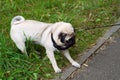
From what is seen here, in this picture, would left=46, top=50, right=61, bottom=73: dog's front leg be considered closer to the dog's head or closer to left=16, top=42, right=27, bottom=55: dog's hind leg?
the dog's head

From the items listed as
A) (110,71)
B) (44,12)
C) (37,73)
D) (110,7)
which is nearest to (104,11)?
(110,7)

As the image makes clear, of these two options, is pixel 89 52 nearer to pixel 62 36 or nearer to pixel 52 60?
pixel 52 60

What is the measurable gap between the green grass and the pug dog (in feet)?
0.50

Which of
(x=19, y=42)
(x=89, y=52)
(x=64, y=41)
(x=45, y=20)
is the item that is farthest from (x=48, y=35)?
(x=45, y=20)

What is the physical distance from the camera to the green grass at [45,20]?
5094 mm

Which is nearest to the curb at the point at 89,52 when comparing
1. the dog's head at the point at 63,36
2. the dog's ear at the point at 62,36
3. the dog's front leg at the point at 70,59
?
the dog's front leg at the point at 70,59

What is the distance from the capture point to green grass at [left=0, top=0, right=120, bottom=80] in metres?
5.09

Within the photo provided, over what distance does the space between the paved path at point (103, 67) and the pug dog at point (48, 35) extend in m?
0.20

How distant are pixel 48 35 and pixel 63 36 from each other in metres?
0.43

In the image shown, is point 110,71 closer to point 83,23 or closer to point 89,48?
point 89,48

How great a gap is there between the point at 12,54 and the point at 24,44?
11.0 inches

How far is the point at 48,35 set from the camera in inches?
193

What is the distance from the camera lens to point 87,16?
6.68 m

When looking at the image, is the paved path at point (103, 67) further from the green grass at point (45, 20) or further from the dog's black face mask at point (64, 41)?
the dog's black face mask at point (64, 41)
